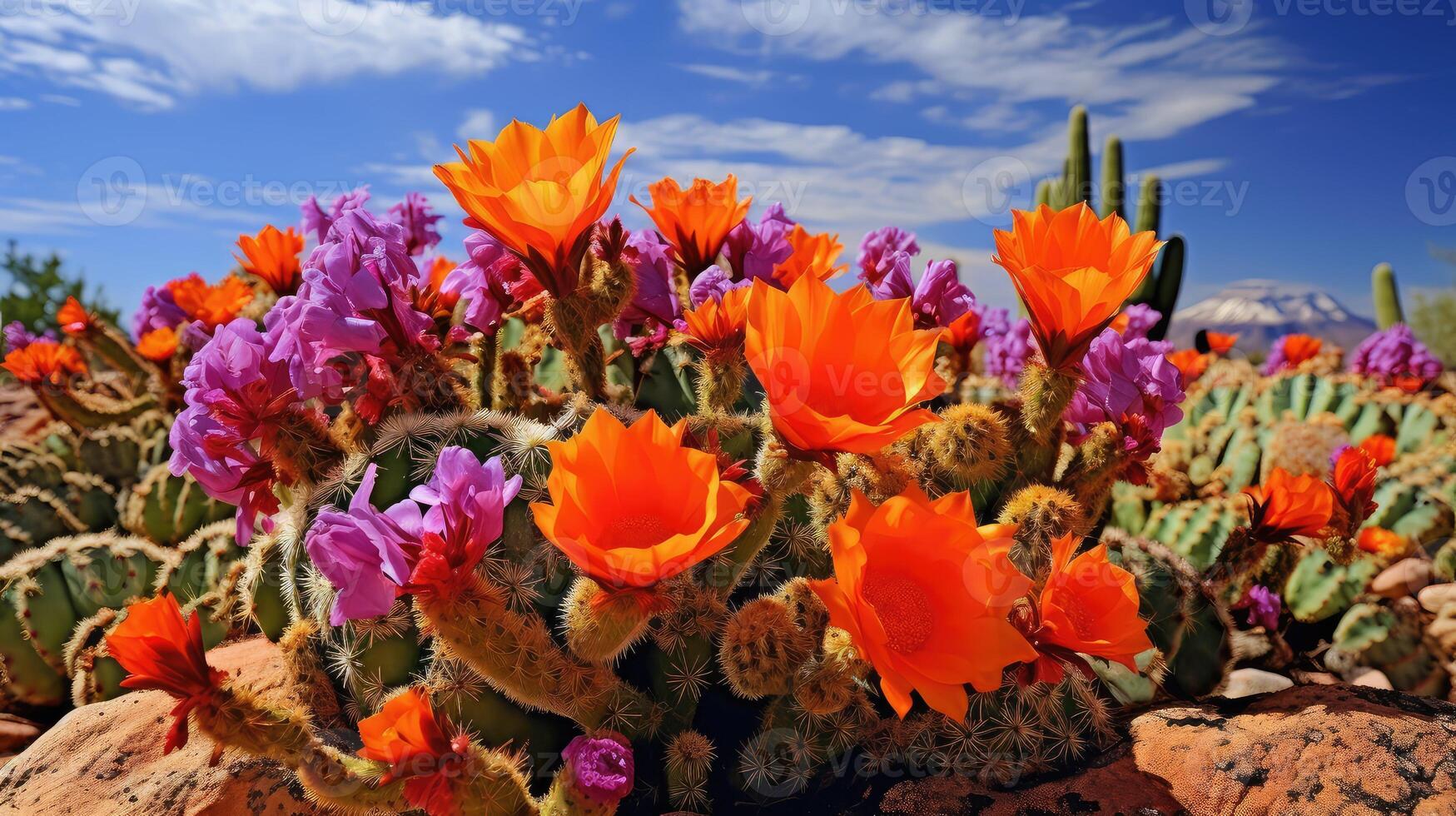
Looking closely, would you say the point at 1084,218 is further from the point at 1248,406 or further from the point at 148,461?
the point at 1248,406

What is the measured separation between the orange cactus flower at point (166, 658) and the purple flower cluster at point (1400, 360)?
25.4 feet

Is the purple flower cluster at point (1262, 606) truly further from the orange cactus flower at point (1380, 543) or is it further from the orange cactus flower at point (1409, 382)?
the orange cactus flower at point (1409, 382)

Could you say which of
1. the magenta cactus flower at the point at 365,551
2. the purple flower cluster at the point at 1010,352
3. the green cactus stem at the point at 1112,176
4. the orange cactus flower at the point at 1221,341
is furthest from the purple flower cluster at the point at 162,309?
the green cactus stem at the point at 1112,176

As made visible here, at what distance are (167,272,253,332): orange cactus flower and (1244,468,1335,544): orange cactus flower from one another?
3473 millimetres

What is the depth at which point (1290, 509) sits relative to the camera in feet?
6.92

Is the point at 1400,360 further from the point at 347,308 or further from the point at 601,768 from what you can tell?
the point at 347,308

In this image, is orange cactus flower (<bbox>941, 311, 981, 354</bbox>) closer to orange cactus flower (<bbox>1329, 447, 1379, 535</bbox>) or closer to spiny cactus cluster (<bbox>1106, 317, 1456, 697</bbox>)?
spiny cactus cluster (<bbox>1106, 317, 1456, 697</bbox>)

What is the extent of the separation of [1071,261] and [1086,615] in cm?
66

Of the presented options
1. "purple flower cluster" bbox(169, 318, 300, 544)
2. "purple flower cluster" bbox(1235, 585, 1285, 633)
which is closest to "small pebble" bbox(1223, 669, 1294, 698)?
"purple flower cluster" bbox(1235, 585, 1285, 633)

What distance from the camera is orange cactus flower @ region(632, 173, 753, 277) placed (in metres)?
2.23

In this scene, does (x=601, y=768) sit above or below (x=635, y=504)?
below

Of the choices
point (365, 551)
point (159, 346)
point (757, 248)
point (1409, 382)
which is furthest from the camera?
point (1409, 382)

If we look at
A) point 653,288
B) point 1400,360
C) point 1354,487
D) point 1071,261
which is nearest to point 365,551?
point 653,288

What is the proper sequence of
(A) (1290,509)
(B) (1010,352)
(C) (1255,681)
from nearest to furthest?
(A) (1290,509) < (C) (1255,681) < (B) (1010,352)
